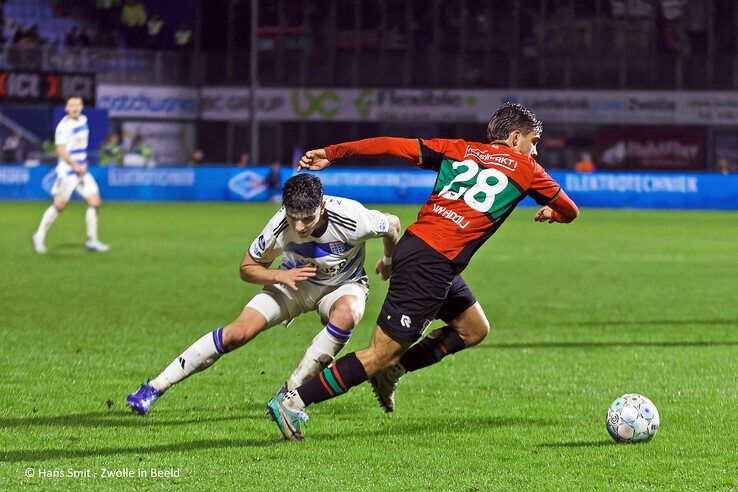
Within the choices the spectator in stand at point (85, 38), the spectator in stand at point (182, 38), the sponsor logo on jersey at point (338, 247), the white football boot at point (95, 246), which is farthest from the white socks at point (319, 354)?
the spectator in stand at point (182, 38)

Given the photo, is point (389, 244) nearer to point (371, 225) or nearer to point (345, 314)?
point (371, 225)

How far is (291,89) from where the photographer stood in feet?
160

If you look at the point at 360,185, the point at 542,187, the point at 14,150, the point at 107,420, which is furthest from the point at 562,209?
the point at 14,150

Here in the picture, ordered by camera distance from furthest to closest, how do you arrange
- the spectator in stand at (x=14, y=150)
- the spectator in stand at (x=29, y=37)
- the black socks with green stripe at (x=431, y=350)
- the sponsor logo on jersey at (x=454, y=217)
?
the spectator in stand at (x=29, y=37)
the spectator in stand at (x=14, y=150)
the black socks with green stripe at (x=431, y=350)
the sponsor logo on jersey at (x=454, y=217)

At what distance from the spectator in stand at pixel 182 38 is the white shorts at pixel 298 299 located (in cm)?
4444

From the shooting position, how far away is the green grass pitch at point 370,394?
6102 mm

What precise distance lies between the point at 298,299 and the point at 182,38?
44.6 m

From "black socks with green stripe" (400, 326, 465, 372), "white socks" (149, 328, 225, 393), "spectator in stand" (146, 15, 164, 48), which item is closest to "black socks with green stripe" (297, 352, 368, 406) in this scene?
"white socks" (149, 328, 225, 393)

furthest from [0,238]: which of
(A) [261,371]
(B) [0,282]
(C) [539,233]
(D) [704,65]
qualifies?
(D) [704,65]

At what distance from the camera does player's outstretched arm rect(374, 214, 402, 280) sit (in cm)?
742

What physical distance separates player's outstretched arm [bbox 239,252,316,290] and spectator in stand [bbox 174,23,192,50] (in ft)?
146

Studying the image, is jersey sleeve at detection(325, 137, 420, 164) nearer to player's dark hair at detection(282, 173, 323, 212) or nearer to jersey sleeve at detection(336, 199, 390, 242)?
player's dark hair at detection(282, 173, 323, 212)

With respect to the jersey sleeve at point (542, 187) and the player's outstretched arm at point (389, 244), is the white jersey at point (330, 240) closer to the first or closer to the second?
the player's outstretched arm at point (389, 244)

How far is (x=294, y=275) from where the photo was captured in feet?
22.9
